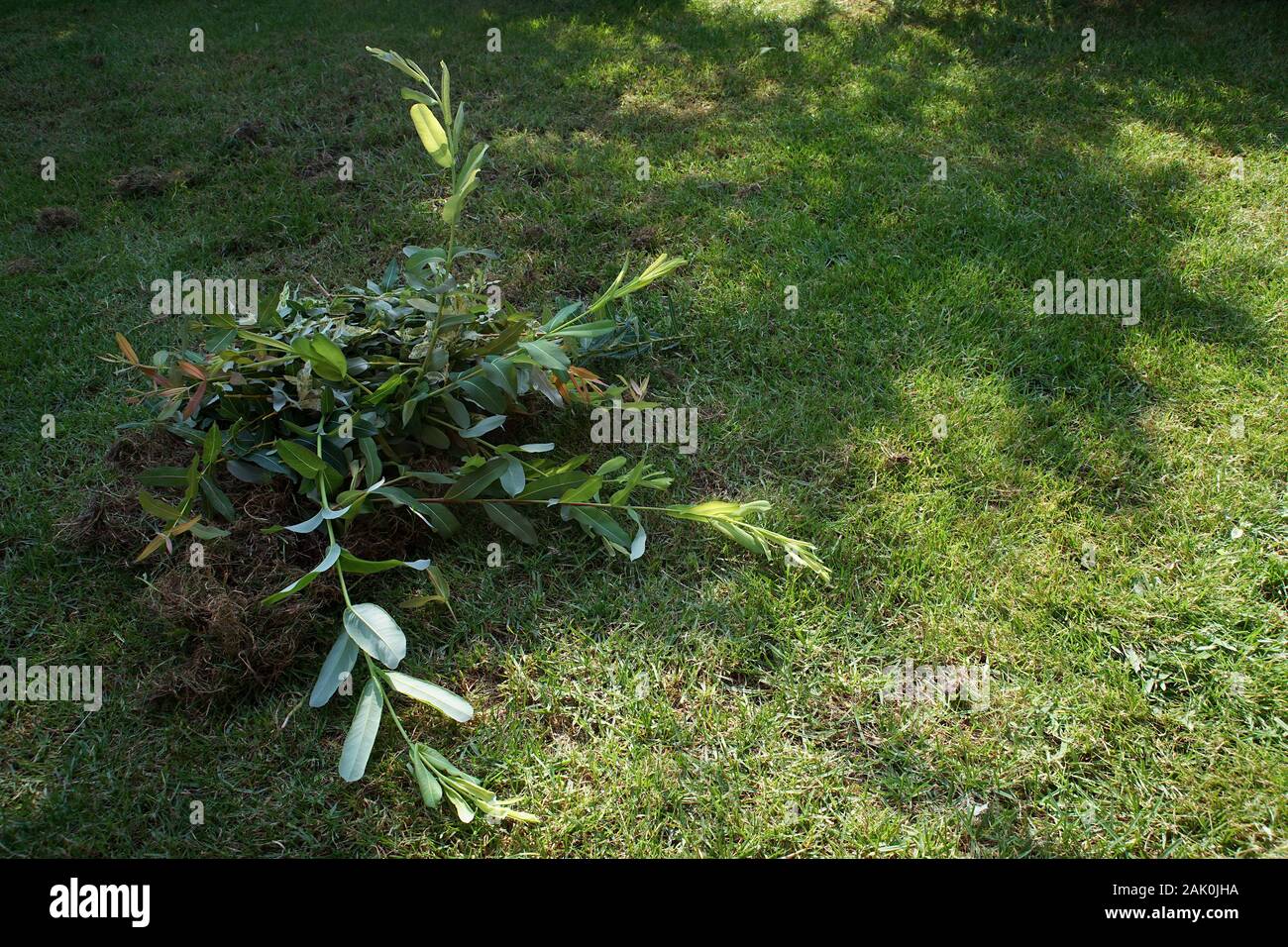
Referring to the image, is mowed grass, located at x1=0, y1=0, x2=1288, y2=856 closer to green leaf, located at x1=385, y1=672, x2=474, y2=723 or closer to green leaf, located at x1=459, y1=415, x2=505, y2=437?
green leaf, located at x1=385, y1=672, x2=474, y2=723

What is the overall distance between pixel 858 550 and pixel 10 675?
2.20 m

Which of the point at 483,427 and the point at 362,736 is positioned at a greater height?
the point at 483,427

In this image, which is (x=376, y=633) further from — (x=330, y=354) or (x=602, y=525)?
(x=330, y=354)

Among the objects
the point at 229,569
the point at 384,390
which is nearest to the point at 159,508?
the point at 229,569

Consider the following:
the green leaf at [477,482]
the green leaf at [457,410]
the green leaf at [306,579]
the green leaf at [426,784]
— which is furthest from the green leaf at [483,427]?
the green leaf at [426,784]

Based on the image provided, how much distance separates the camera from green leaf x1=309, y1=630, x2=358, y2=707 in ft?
6.11

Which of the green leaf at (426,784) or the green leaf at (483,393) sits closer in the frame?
the green leaf at (426,784)

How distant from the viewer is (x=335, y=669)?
190 cm

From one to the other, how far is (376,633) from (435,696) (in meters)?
0.23

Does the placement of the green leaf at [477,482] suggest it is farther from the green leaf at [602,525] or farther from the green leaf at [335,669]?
the green leaf at [335,669]

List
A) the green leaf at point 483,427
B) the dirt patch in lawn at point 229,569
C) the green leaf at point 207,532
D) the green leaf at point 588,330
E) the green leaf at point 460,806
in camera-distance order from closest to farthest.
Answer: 1. the green leaf at point 460,806
2. the dirt patch in lawn at point 229,569
3. the green leaf at point 207,532
4. the green leaf at point 483,427
5. the green leaf at point 588,330

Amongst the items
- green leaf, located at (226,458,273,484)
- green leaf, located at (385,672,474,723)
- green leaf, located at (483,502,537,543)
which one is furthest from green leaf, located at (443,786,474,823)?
green leaf, located at (226,458,273,484)

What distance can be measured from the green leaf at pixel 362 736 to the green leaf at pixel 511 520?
591mm

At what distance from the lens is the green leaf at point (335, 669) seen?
1.86 m
